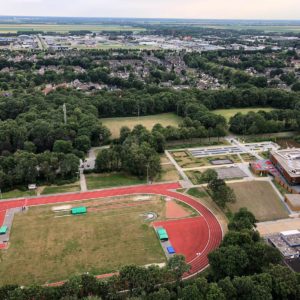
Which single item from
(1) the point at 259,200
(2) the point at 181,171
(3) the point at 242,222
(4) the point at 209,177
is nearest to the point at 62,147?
(2) the point at 181,171

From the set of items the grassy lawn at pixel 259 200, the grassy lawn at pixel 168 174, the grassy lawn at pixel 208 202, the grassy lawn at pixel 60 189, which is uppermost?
the grassy lawn at pixel 259 200

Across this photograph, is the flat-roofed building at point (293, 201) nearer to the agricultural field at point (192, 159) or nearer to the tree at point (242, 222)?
the tree at point (242, 222)

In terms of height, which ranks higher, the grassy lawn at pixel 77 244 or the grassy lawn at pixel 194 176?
the grassy lawn at pixel 77 244

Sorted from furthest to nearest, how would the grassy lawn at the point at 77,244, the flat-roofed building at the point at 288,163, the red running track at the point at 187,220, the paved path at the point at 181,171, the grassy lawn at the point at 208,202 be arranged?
the paved path at the point at 181,171 < the flat-roofed building at the point at 288,163 < the grassy lawn at the point at 208,202 < the red running track at the point at 187,220 < the grassy lawn at the point at 77,244

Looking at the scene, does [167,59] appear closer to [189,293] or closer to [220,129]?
[220,129]

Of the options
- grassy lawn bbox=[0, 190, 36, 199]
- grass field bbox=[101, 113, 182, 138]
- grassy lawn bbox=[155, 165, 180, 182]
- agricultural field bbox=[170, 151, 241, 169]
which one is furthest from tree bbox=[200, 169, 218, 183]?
grass field bbox=[101, 113, 182, 138]

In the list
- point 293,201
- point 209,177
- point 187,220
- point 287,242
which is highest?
point 209,177

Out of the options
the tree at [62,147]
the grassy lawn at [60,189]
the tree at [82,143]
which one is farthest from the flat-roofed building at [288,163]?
the tree at [62,147]

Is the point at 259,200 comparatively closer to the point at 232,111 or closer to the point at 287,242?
the point at 287,242
